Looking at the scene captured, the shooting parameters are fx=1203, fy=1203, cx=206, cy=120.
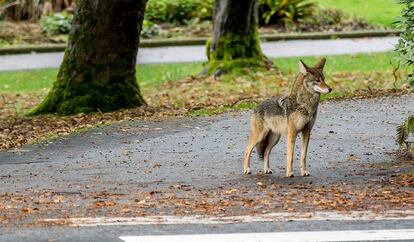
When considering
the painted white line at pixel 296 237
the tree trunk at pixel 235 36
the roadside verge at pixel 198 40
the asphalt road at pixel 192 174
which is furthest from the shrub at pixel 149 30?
the painted white line at pixel 296 237

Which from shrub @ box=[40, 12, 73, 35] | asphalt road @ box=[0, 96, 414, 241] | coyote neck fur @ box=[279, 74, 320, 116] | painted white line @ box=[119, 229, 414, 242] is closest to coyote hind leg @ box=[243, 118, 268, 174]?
asphalt road @ box=[0, 96, 414, 241]

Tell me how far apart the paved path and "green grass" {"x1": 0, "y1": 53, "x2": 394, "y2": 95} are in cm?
81

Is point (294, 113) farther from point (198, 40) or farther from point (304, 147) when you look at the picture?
point (198, 40)

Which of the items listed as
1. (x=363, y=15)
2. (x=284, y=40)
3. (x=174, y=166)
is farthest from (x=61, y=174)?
(x=363, y=15)


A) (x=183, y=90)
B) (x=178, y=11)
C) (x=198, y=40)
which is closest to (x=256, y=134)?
(x=183, y=90)

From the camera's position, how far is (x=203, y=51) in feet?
99.6

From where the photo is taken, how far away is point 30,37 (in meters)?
32.3

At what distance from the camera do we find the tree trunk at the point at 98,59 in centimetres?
1830

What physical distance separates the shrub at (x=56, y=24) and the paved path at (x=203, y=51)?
3.18m

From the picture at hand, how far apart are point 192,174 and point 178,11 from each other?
75.4ft

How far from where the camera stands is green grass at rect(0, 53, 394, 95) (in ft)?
82.7

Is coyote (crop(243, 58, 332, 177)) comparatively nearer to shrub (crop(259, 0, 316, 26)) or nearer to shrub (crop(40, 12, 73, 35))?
shrub (crop(40, 12, 73, 35))

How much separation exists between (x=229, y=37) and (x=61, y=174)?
11536mm

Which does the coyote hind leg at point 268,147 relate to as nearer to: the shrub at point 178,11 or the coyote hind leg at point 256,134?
the coyote hind leg at point 256,134
